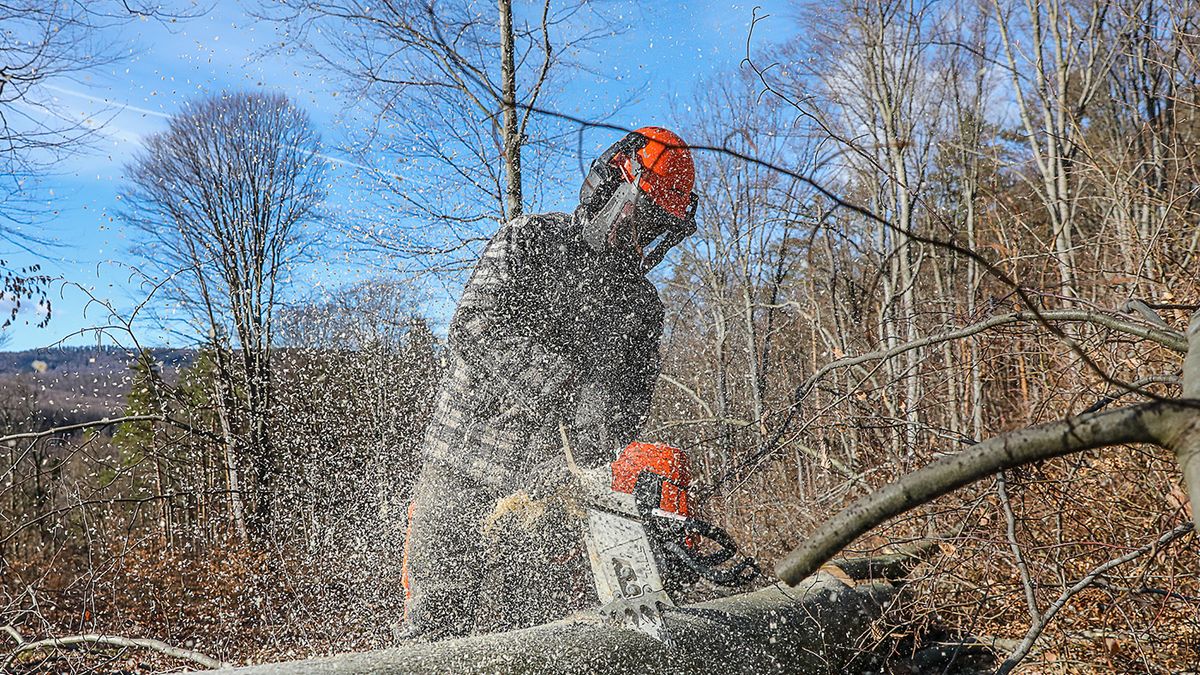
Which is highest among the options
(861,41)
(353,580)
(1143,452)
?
(861,41)

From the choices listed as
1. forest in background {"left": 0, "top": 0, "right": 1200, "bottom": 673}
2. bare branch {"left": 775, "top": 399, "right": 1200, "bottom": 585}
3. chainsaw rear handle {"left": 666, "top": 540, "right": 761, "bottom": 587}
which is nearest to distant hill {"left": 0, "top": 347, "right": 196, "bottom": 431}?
forest in background {"left": 0, "top": 0, "right": 1200, "bottom": 673}

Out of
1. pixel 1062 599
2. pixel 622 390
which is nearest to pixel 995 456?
pixel 1062 599

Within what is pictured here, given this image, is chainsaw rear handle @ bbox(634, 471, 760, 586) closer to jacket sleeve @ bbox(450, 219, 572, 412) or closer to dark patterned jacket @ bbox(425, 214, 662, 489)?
dark patterned jacket @ bbox(425, 214, 662, 489)

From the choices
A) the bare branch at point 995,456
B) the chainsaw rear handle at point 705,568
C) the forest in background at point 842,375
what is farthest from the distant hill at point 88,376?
the bare branch at point 995,456

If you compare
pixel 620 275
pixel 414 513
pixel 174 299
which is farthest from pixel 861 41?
pixel 174 299

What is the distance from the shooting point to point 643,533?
8.52ft

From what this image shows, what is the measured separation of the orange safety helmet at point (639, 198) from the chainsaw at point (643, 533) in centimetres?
133

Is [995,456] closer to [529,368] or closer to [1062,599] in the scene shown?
[1062,599]

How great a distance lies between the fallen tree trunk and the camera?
2404mm

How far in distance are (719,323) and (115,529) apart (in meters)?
9.84

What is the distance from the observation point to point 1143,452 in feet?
10.9

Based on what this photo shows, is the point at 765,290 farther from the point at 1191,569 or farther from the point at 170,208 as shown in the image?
the point at 170,208

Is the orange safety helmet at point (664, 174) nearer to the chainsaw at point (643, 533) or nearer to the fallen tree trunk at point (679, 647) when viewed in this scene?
the chainsaw at point (643, 533)

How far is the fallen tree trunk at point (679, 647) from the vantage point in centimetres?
240
